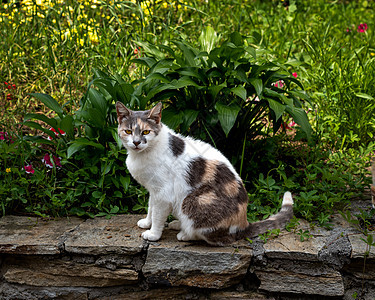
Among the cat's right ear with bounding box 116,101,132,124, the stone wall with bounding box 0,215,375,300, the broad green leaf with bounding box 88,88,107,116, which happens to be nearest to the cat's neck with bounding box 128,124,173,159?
the cat's right ear with bounding box 116,101,132,124

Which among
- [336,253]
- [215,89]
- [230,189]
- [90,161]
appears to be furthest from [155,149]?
[336,253]

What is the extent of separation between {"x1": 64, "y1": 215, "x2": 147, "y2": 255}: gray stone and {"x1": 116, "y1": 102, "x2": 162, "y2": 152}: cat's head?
682 mm

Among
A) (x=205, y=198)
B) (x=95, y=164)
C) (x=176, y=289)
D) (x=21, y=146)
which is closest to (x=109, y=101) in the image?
(x=95, y=164)

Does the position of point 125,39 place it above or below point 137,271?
above

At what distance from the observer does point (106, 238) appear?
2934 mm

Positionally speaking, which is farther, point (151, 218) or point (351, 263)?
point (151, 218)

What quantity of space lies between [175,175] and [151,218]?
1.53ft

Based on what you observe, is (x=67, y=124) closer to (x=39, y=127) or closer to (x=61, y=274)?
(x=39, y=127)

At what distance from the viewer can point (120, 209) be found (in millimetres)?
3402

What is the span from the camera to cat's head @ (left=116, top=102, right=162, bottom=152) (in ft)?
8.60

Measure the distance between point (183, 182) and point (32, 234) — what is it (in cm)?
122

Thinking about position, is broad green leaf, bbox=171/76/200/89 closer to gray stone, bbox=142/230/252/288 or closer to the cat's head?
the cat's head

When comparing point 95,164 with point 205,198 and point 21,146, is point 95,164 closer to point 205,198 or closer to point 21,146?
point 21,146

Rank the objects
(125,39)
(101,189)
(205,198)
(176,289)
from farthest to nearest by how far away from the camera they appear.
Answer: (125,39), (101,189), (176,289), (205,198)
